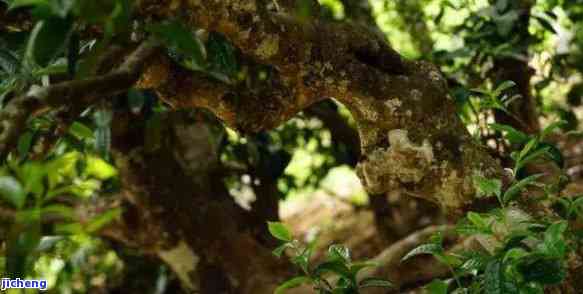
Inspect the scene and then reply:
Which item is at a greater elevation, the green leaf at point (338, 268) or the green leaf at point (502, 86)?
the green leaf at point (502, 86)

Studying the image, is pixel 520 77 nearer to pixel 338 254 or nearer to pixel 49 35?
pixel 338 254

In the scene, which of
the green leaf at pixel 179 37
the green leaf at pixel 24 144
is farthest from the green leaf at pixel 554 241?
the green leaf at pixel 24 144

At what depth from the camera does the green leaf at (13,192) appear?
77cm

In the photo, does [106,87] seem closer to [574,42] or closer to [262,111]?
[262,111]

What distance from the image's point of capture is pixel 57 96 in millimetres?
979

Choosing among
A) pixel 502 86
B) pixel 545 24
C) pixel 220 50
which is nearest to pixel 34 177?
pixel 220 50

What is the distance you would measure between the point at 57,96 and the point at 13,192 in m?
0.23

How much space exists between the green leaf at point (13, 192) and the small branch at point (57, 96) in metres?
0.15

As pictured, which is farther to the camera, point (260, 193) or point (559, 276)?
point (260, 193)

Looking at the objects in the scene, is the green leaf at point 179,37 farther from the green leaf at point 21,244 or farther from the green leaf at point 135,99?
the green leaf at point 135,99

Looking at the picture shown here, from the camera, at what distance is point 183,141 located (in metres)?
2.75

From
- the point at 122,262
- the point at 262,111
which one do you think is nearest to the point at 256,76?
the point at 262,111

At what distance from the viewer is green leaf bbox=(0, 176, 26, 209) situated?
77 centimetres

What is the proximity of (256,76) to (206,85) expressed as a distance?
85 cm
